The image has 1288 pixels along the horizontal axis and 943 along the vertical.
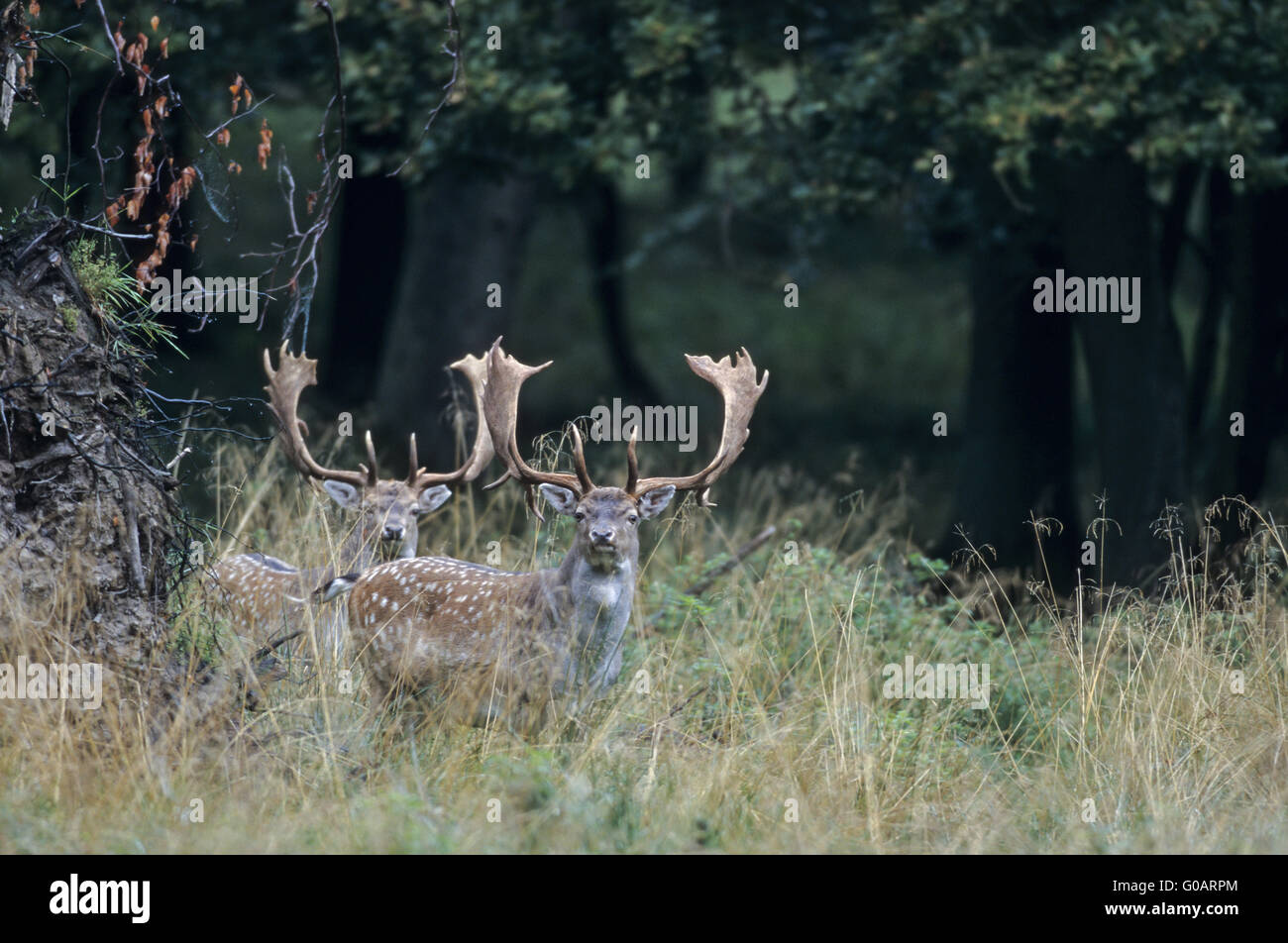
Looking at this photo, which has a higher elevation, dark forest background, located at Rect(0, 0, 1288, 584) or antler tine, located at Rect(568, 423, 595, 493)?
dark forest background, located at Rect(0, 0, 1288, 584)

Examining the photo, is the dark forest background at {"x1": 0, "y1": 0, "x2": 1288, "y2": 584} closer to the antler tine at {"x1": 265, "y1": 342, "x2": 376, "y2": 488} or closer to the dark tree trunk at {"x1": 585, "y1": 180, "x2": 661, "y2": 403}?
the antler tine at {"x1": 265, "y1": 342, "x2": 376, "y2": 488}

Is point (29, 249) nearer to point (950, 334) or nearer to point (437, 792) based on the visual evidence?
point (437, 792)

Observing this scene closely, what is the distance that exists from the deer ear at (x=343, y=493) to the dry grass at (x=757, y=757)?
2.46 feet

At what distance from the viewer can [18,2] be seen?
6227 millimetres

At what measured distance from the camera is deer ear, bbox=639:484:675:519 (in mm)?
7297

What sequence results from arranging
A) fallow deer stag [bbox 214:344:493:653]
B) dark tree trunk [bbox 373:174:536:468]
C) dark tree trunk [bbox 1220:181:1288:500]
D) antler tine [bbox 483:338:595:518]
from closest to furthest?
antler tine [bbox 483:338:595:518] → fallow deer stag [bbox 214:344:493:653] → dark tree trunk [bbox 1220:181:1288:500] → dark tree trunk [bbox 373:174:536:468]

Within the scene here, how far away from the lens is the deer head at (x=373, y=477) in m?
8.93

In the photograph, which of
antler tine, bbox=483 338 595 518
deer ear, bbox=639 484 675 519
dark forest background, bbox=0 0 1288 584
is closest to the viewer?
deer ear, bbox=639 484 675 519

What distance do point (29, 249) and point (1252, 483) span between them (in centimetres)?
823

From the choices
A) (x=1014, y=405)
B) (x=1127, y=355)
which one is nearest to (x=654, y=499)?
(x=1127, y=355)

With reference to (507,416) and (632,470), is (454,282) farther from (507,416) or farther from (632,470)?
(632,470)

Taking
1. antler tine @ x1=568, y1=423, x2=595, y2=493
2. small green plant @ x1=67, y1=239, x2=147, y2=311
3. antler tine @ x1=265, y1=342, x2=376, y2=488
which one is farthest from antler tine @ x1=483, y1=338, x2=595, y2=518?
small green plant @ x1=67, y1=239, x2=147, y2=311

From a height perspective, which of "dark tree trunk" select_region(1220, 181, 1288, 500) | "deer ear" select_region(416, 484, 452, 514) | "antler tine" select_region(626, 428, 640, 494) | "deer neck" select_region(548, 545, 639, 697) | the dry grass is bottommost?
the dry grass
